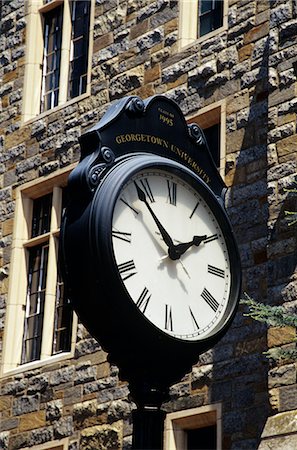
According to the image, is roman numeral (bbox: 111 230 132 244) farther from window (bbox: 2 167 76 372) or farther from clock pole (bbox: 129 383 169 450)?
Answer: window (bbox: 2 167 76 372)

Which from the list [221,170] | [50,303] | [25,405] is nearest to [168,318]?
[221,170]

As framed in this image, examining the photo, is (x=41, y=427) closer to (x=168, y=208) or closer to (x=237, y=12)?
(x=237, y=12)

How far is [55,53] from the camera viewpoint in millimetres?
15320

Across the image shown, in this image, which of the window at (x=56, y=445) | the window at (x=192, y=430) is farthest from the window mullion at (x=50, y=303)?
the window at (x=192, y=430)

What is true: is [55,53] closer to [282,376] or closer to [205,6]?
[205,6]

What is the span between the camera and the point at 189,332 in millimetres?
4066

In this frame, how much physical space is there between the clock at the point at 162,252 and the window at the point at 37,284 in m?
8.96

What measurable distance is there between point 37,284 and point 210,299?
9.91 m

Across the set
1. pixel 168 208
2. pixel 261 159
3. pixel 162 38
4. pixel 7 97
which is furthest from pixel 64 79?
pixel 168 208

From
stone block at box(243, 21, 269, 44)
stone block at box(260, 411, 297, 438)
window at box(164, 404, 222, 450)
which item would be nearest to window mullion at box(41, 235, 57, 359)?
window at box(164, 404, 222, 450)

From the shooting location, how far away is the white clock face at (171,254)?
4031mm

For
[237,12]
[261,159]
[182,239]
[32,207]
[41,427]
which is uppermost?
[237,12]

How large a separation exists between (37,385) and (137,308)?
31.0 feet

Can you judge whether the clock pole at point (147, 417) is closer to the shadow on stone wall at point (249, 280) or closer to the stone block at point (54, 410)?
the shadow on stone wall at point (249, 280)
